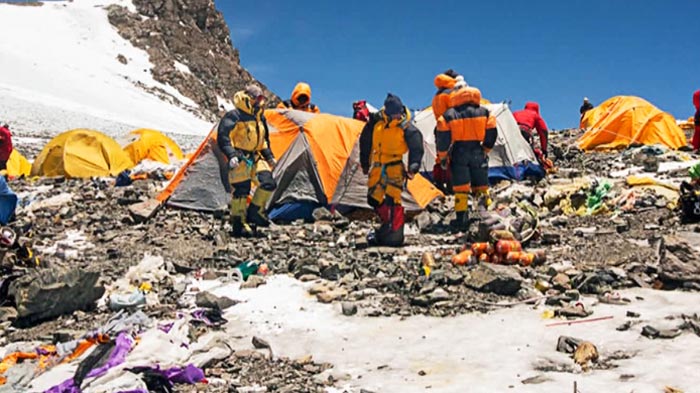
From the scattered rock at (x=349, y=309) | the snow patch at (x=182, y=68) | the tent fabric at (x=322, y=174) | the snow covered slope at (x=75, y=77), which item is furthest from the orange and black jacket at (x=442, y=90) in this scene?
the snow patch at (x=182, y=68)

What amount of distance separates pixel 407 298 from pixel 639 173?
10.1 metres

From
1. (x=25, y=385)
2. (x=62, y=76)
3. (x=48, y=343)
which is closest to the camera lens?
(x=25, y=385)

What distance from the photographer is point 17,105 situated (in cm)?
4866

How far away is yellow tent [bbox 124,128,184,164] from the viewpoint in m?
19.5

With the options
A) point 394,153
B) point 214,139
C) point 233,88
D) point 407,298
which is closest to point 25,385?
point 407,298

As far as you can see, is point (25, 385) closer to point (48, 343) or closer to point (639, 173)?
point (48, 343)

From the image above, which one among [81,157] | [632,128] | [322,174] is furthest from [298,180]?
[632,128]

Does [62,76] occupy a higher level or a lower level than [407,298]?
higher

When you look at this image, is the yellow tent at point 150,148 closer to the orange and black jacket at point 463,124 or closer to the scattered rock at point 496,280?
the orange and black jacket at point 463,124

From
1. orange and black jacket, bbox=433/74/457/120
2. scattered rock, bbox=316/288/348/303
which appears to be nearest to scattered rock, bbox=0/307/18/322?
scattered rock, bbox=316/288/348/303

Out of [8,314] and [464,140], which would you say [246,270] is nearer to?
[8,314]

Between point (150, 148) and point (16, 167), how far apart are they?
3.70m

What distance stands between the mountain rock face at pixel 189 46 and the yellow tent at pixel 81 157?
62746 mm

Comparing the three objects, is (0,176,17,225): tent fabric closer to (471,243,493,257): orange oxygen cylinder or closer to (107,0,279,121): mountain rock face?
(471,243,493,257): orange oxygen cylinder
